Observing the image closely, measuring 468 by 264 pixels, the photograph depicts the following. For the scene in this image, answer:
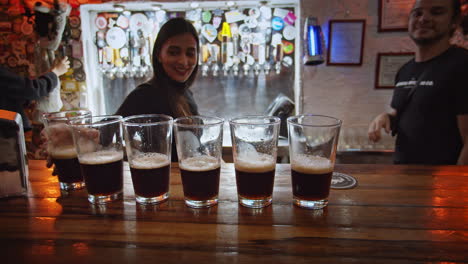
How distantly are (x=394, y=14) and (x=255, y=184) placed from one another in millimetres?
2992

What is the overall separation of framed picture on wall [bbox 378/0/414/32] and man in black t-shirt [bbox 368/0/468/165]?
2.98 ft

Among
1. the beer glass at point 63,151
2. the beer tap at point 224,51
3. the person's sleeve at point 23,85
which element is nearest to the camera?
the beer glass at point 63,151

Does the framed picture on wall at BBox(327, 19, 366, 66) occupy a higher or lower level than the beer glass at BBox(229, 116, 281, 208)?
higher

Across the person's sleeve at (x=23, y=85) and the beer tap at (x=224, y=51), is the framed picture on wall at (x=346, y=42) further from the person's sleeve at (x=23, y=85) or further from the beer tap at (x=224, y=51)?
the person's sleeve at (x=23, y=85)

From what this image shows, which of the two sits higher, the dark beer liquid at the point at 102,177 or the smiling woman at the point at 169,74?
the smiling woman at the point at 169,74

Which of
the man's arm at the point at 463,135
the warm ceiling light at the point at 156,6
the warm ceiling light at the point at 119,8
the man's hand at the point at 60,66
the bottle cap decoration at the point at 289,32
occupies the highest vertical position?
the warm ceiling light at the point at 119,8

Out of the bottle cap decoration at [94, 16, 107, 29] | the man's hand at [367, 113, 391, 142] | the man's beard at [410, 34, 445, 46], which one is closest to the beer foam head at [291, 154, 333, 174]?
the man's hand at [367, 113, 391, 142]

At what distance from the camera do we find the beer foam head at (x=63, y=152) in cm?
107

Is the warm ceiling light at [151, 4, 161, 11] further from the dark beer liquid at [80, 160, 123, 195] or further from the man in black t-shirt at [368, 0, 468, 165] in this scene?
the dark beer liquid at [80, 160, 123, 195]

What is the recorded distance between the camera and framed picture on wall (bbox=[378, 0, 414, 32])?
3.06m

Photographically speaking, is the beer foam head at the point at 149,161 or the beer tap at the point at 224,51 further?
the beer tap at the point at 224,51

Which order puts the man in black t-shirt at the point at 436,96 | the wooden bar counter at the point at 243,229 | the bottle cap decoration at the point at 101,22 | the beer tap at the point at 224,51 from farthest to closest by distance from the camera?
the bottle cap decoration at the point at 101,22 → the beer tap at the point at 224,51 → the man in black t-shirt at the point at 436,96 → the wooden bar counter at the point at 243,229

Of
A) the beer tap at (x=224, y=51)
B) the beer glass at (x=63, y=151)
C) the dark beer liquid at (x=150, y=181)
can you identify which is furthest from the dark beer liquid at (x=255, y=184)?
the beer tap at (x=224, y=51)

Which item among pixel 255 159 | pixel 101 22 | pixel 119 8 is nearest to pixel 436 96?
pixel 255 159
